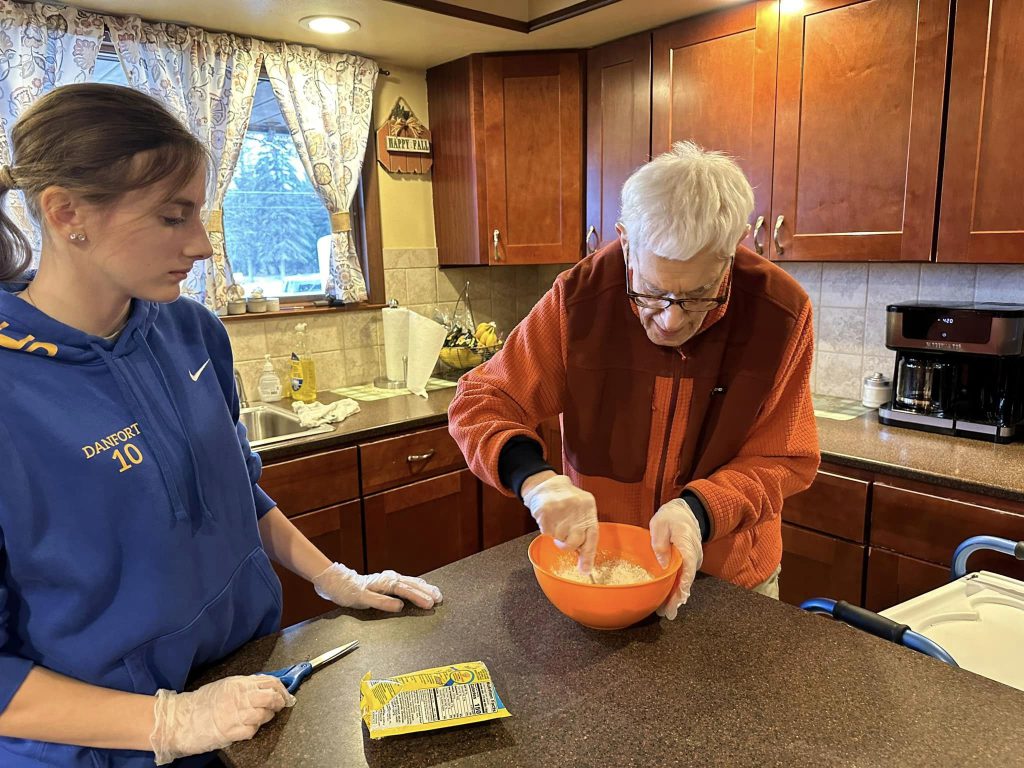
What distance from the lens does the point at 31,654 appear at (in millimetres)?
848

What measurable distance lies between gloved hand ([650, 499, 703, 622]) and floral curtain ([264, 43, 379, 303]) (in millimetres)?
2084

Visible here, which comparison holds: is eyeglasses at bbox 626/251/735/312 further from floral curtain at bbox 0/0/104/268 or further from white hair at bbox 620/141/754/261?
floral curtain at bbox 0/0/104/268

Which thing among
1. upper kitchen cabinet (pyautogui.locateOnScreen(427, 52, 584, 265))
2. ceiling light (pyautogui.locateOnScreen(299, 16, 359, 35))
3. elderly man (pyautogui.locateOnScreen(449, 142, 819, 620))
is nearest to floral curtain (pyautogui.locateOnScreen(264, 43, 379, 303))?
ceiling light (pyautogui.locateOnScreen(299, 16, 359, 35))

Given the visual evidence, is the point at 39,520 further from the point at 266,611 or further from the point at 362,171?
the point at 362,171

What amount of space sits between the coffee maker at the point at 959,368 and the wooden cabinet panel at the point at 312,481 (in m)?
1.71

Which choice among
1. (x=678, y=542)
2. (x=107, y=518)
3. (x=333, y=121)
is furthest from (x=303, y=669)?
(x=333, y=121)

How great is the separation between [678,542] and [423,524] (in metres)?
1.65

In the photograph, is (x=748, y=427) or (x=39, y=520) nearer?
(x=39, y=520)

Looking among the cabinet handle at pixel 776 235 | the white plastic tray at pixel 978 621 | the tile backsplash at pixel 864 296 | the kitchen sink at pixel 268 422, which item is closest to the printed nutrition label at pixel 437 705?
the white plastic tray at pixel 978 621

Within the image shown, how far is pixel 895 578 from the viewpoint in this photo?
1.94 m

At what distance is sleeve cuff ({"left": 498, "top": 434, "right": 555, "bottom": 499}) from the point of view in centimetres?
117

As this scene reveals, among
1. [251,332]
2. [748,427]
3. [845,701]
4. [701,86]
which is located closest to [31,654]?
[845,701]

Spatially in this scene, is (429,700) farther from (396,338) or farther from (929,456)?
(396,338)

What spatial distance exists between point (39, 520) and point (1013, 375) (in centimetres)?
225
